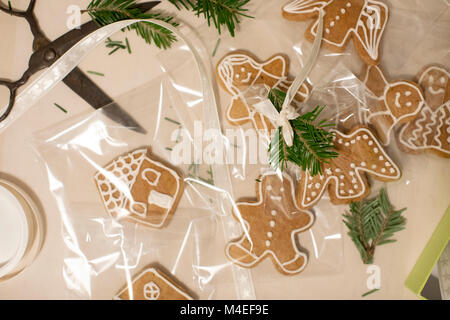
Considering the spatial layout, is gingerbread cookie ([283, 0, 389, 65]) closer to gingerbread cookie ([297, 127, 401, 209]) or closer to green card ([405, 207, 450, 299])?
gingerbread cookie ([297, 127, 401, 209])

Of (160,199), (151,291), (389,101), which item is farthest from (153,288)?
(389,101)

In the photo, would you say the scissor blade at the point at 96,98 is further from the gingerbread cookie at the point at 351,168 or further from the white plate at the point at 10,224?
the gingerbread cookie at the point at 351,168

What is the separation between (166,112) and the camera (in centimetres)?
99

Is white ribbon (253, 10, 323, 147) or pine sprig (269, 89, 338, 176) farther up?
white ribbon (253, 10, 323, 147)

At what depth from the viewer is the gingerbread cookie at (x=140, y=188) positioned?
973 mm

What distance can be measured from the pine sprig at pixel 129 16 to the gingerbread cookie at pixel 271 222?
45 cm

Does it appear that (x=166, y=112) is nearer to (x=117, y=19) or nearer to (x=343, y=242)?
(x=117, y=19)

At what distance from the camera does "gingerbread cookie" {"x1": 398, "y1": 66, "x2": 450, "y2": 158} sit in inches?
37.1

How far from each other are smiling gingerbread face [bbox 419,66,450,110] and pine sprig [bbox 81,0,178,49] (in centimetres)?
67

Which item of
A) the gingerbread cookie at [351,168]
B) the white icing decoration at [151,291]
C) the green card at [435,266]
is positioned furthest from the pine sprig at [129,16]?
the green card at [435,266]

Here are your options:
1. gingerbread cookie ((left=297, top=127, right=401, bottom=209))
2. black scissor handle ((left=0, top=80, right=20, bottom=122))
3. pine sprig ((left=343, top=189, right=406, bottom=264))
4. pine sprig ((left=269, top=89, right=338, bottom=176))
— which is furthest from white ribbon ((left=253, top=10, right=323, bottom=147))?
black scissor handle ((left=0, top=80, right=20, bottom=122))

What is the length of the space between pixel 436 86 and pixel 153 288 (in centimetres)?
91

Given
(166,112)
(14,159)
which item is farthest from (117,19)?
(14,159)
